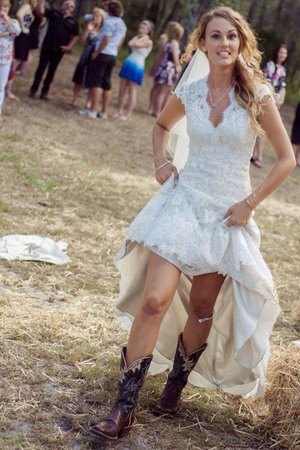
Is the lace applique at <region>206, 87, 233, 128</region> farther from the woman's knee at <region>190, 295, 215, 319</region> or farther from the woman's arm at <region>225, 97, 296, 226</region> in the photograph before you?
the woman's knee at <region>190, 295, 215, 319</region>

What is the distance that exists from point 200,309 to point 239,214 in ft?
1.60

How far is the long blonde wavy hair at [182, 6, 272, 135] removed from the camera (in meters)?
3.73

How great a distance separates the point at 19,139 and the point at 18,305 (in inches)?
237

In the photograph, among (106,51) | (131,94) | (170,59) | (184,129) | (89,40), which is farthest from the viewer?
(170,59)

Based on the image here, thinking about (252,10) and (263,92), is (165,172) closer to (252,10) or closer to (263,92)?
(263,92)

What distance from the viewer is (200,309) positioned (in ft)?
12.9

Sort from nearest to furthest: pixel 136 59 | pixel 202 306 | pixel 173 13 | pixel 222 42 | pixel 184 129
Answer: pixel 222 42, pixel 202 306, pixel 184 129, pixel 136 59, pixel 173 13

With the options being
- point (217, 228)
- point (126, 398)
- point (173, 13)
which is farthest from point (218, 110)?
point (173, 13)

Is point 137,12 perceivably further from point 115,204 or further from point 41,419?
point 41,419

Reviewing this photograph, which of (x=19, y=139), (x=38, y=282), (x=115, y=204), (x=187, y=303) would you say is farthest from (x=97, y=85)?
(x=187, y=303)

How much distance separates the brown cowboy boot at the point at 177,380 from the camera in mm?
4035

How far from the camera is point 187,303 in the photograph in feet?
13.9

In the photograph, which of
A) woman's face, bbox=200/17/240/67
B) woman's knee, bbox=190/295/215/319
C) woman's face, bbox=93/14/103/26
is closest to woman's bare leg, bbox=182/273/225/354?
woman's knee, bbox=190/295/215/319

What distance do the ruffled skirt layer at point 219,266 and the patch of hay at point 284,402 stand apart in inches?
4.3
